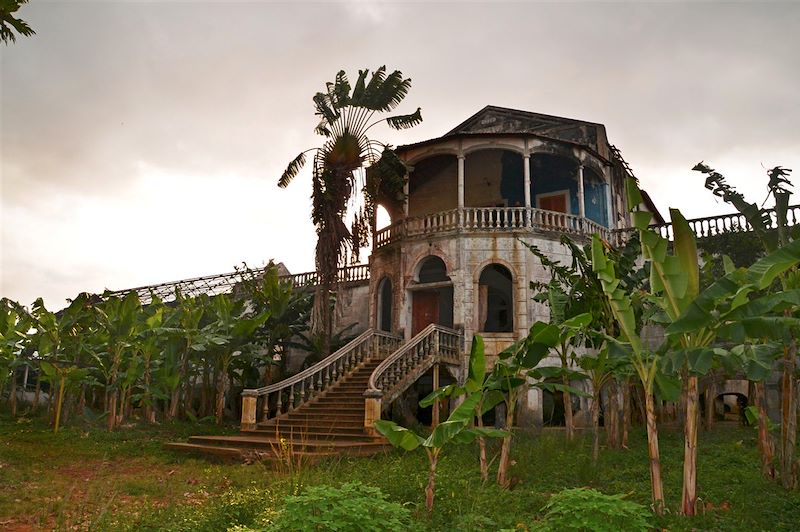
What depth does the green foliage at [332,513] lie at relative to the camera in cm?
540

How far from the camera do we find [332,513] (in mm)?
5465

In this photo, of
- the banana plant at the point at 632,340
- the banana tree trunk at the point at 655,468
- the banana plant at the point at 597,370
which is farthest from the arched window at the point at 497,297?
the banana tree trunk at the point at 655,468

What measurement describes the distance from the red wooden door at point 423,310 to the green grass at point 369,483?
6.23 metres

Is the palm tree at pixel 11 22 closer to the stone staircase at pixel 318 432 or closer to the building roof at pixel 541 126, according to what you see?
the stone staircase at pixel 318 432

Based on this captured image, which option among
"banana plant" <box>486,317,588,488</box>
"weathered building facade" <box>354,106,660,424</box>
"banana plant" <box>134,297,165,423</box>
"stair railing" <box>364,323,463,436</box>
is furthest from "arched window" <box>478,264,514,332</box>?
"banana plant" <box>134,297,165,423</box>

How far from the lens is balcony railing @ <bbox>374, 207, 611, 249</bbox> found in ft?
61.5

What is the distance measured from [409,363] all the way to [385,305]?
4949 millimetres

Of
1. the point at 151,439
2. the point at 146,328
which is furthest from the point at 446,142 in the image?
the point at 151,439

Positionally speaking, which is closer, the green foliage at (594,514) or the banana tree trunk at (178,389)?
the green foliage at (594,514)

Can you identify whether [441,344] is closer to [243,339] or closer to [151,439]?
[243,339]

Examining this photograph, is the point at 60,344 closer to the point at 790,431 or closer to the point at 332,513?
the point at 332,513

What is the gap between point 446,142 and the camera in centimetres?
1967

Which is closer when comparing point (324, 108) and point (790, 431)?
point (790, 431)

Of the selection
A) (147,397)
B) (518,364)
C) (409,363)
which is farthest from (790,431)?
(147,397)
